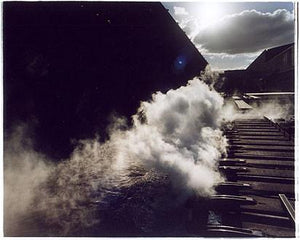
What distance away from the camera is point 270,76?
33438 millimetres

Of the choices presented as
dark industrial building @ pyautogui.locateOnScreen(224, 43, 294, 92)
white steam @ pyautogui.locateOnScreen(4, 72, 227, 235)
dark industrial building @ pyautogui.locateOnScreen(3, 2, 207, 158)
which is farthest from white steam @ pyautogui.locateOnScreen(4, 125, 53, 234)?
dark industrial building @ pyautogui.locateOnScreen(224, 43, 294, 92)

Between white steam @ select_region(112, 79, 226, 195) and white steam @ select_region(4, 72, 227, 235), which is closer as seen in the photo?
white steam @ select_region(4, 72, 227, 235)

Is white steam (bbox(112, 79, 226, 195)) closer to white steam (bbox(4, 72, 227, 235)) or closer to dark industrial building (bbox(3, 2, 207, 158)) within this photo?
white steam (bbox(4, 72, 227, 235))

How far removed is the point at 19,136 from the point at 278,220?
15.1ft

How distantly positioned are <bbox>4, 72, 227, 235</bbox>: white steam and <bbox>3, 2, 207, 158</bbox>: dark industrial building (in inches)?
20.6

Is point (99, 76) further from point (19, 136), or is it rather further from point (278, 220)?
point (278, 220)

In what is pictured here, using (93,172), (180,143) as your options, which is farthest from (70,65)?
(180,143)

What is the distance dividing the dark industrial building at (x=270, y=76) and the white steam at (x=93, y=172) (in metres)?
24.2

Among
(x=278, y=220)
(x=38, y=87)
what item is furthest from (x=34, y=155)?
(x=278, y=220)

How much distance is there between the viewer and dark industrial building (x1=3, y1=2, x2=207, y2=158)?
16.2ft

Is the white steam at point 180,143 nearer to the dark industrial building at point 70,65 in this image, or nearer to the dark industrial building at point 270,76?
the dark industrial building at point 70,65

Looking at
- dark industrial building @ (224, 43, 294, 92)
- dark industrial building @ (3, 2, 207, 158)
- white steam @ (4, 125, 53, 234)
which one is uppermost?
dark industrial building @ (224, 43, 294, 92)

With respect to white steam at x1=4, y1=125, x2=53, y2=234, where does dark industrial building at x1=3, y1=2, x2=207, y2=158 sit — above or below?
above

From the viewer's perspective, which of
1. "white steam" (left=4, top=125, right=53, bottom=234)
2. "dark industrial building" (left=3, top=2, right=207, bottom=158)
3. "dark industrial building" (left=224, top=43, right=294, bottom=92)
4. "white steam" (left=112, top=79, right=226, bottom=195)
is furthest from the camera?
"dark industrial building" (left=224, top=43, right=294, bottom=92)
